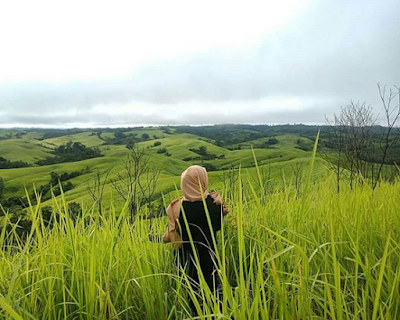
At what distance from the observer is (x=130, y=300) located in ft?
7.42

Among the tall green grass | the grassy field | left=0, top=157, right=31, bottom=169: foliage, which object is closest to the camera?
the tall green grass

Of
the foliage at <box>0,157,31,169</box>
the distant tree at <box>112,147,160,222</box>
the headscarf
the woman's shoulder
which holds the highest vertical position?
the headscarf

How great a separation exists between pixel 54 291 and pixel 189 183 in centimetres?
160

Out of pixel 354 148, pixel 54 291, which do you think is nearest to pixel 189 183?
pixel 54 291

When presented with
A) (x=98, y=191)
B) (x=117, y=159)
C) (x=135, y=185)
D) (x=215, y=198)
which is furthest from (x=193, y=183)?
(x=117, y=159)

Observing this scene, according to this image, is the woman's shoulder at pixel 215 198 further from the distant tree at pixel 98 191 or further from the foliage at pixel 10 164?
the foliage at pixel 10 164

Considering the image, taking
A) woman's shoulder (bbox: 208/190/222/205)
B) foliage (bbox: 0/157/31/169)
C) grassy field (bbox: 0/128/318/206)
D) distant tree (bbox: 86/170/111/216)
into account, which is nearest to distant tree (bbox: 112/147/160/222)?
distant tree (bbox: 86/170/111/216)

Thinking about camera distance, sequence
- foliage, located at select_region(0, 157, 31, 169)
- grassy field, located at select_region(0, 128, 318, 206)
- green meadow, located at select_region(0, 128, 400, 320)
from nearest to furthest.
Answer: green meadow, located at select_region(0, 128, 400, 320) < grassy field, located at select_region(0, 128, 318, 206) < foliage, located at select_region(0, 157, 31, 169)

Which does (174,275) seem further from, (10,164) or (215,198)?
(10,164)

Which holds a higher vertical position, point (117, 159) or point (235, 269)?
point (235, 269)

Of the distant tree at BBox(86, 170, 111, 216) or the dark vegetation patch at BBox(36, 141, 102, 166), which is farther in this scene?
the dark vegetation patch at BBox(36, 141, 102, 166)

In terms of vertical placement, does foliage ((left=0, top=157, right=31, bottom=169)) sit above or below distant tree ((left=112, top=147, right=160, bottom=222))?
below

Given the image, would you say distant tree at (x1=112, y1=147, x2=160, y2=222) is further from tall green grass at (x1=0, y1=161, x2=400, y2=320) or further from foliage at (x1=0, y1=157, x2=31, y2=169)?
foliage at (x1=0, y1=157, x2=31, y2=169)

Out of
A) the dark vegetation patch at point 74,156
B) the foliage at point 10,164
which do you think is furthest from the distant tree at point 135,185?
the foliage at point 10,164
